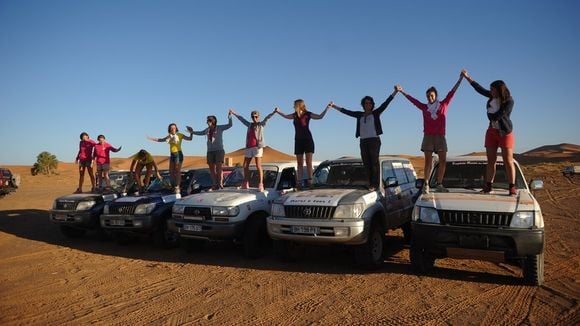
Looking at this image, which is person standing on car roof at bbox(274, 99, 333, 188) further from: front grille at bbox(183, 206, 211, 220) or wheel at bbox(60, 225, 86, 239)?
wheel at bbox(60, 225, 86, 239)

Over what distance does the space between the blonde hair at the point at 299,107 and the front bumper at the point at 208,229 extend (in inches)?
117

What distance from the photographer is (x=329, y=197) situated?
21.9 ft

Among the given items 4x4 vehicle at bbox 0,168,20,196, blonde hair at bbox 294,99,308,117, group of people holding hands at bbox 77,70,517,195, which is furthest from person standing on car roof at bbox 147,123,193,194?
4x4 vehicle at bbox 0,168,20,196

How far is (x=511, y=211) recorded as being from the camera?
17.5 feet

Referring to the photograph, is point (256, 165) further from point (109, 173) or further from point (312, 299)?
point (109, 173)

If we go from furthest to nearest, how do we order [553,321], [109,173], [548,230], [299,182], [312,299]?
[109,173]
[548,230]
[299,182]
[312,299]
[553,321]

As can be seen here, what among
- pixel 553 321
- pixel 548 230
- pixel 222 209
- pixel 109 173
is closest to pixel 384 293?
pixel 553 321

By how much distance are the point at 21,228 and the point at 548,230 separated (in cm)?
1460

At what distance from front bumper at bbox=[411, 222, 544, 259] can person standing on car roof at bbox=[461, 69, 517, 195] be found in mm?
1172

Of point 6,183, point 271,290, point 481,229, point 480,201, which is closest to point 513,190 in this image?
point 480,201

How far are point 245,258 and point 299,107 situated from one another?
349 cm

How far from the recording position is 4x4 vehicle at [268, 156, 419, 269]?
20.4 feet

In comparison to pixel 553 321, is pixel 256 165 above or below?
above

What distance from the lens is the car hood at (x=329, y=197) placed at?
6490 millimetres
